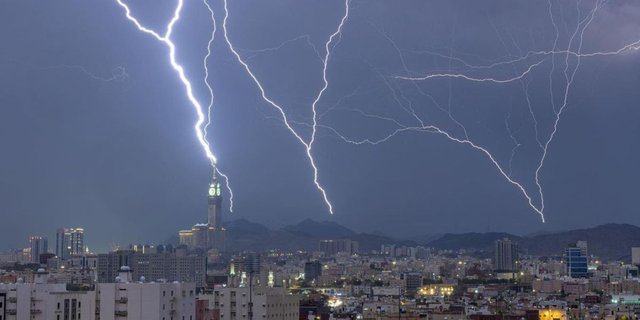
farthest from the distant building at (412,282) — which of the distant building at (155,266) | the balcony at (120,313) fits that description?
the balcony at (120,313)

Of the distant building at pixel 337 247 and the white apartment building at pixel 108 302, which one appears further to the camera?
the distant building at pixel 337 247

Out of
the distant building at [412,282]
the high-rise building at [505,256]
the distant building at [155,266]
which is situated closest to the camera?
the distant building at [155,266]

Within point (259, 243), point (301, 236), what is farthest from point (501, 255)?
point (301, 236)

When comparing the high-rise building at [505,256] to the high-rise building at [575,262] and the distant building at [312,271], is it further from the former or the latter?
the distant building at [312,271]

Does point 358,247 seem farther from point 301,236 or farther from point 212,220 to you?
point 212,220

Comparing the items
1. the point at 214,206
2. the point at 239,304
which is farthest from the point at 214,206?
the point at 239,304

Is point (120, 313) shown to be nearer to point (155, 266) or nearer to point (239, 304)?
point (239, 304)

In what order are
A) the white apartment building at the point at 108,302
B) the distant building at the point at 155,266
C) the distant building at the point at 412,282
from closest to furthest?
the white apartment building at the point at 108,302, the distant building at the point at 155,266, the distant building at the point at 412,282

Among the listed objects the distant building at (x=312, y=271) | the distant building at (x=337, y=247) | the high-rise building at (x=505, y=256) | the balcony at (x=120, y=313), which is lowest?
the balcony at (x=120, y=313)
